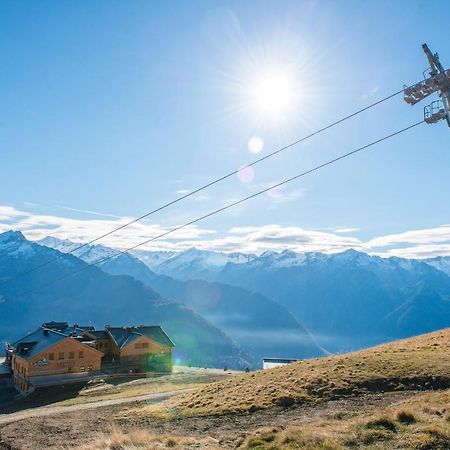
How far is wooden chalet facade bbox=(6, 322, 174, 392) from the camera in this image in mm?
68062

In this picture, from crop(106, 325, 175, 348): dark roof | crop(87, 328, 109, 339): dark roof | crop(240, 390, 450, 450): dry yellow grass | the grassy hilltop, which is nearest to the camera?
crop(240, 390, 450, 450): dry yellow grass

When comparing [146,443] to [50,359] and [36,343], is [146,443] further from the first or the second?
[36,343]

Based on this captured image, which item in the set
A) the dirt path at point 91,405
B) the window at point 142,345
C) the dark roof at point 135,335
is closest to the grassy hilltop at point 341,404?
the dirt path at point 91,405

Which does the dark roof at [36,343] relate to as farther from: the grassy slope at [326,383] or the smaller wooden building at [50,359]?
the grassy slope at [326,383]

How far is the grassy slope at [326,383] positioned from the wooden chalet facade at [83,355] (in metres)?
40.2

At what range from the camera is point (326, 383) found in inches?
1187

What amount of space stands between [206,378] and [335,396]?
112 feet

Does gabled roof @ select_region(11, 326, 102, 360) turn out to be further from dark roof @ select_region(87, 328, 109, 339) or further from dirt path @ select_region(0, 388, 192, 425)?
dirt path @ select_region(0, 388, 192, 425)

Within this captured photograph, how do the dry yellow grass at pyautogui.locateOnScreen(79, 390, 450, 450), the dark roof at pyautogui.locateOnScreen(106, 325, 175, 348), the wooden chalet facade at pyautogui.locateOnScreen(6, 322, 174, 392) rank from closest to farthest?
the dry yellow grass at pyautogui.locateOnScreen(79, 390, 450, 450)
the wooden chalet facade at pyautogui.locateOnScreen(6, 322, 174, 392)
the dark roof at pyautogui.locateOnScreen(106, 325, 175, 348)

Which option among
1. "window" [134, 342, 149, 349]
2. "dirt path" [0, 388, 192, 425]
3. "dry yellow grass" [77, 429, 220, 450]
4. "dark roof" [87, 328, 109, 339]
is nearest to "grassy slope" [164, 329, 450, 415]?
"dirt path" [0, 388, 192, 425]

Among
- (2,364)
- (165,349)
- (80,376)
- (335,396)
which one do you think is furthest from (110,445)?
(2,364)

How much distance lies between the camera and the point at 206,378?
2308 inches

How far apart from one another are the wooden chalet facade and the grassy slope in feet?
132

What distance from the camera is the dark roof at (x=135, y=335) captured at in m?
80.6
